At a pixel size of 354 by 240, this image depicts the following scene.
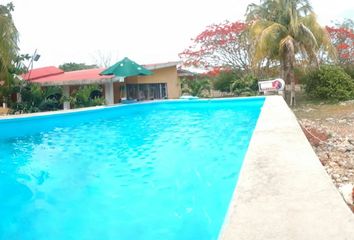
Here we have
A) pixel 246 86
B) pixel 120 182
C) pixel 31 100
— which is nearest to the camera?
pixel 120 182

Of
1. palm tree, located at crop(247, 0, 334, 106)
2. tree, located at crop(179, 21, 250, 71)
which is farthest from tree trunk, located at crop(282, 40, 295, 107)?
tree, located at crop(179, 21, 250, 71)

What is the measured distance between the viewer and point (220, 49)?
80.4ft

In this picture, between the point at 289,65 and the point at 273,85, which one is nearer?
the point at 273,85

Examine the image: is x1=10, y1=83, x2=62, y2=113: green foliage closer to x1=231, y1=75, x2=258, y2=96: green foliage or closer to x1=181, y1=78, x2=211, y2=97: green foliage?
x1=181, y1=78, x2=211, y2=97: green foliage

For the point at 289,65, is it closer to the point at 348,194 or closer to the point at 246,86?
the point at 246,86

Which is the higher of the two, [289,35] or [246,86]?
[289,35]

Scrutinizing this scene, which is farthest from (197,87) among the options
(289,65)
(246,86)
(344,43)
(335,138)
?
(335,138)

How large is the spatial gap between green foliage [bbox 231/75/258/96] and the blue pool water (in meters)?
10.7

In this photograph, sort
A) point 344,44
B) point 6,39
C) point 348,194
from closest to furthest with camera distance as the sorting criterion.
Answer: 1. point 348,194
2. point 6,39
3. point 344,44

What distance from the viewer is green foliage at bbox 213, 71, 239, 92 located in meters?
23.1

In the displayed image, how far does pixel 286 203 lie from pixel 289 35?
1632cm

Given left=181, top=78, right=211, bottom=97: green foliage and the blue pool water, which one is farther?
left=181, top=78, right=211, bottom=97: green foliage

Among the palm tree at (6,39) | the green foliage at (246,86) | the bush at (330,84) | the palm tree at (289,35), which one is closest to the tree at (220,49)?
the green foliage at (246,86)

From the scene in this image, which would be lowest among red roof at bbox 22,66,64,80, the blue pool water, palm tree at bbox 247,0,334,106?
the blue pool water
